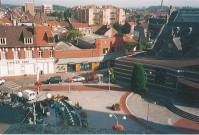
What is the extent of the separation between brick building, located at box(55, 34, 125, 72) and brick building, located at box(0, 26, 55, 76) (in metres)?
3.06

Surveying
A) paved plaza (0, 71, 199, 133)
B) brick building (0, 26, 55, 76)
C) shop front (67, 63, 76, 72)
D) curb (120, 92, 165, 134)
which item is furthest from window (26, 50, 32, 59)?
curb (120, 92, 165, 134)

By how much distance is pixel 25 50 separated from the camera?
5053 centimetres

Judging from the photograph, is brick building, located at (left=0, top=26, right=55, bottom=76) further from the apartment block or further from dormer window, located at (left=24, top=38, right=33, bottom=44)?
the apartment block

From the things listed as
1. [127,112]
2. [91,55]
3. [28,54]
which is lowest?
[127,112]

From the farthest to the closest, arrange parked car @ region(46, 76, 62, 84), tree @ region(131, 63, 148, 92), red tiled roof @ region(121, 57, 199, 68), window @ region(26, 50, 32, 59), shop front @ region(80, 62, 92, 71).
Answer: shop front @ region(80, 62, 92, 71)
window @ region(26, 50, 32, 59)
parked car @ region(46, 76, 62, 84)
tree @ region(131, 63, 148, 92)
red tiled roof @ region(121, 57, 199, 68)

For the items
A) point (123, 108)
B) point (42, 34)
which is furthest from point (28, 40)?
point (123, 108)

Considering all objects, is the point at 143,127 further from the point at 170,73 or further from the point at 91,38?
the point at 91,38

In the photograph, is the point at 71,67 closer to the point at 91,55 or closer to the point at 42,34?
the point at 91,55

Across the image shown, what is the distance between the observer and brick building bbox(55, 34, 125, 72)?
55.0 meters

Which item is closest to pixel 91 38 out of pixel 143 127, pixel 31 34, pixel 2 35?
pixel 31 34

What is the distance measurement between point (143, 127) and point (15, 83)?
1185 inches

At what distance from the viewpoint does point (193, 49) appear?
44688mm

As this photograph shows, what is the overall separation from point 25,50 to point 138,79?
27264 mm

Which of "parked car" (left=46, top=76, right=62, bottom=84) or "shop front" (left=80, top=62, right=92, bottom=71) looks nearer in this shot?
"parked car" (left=46, top=76, right=62, bottom=84)
